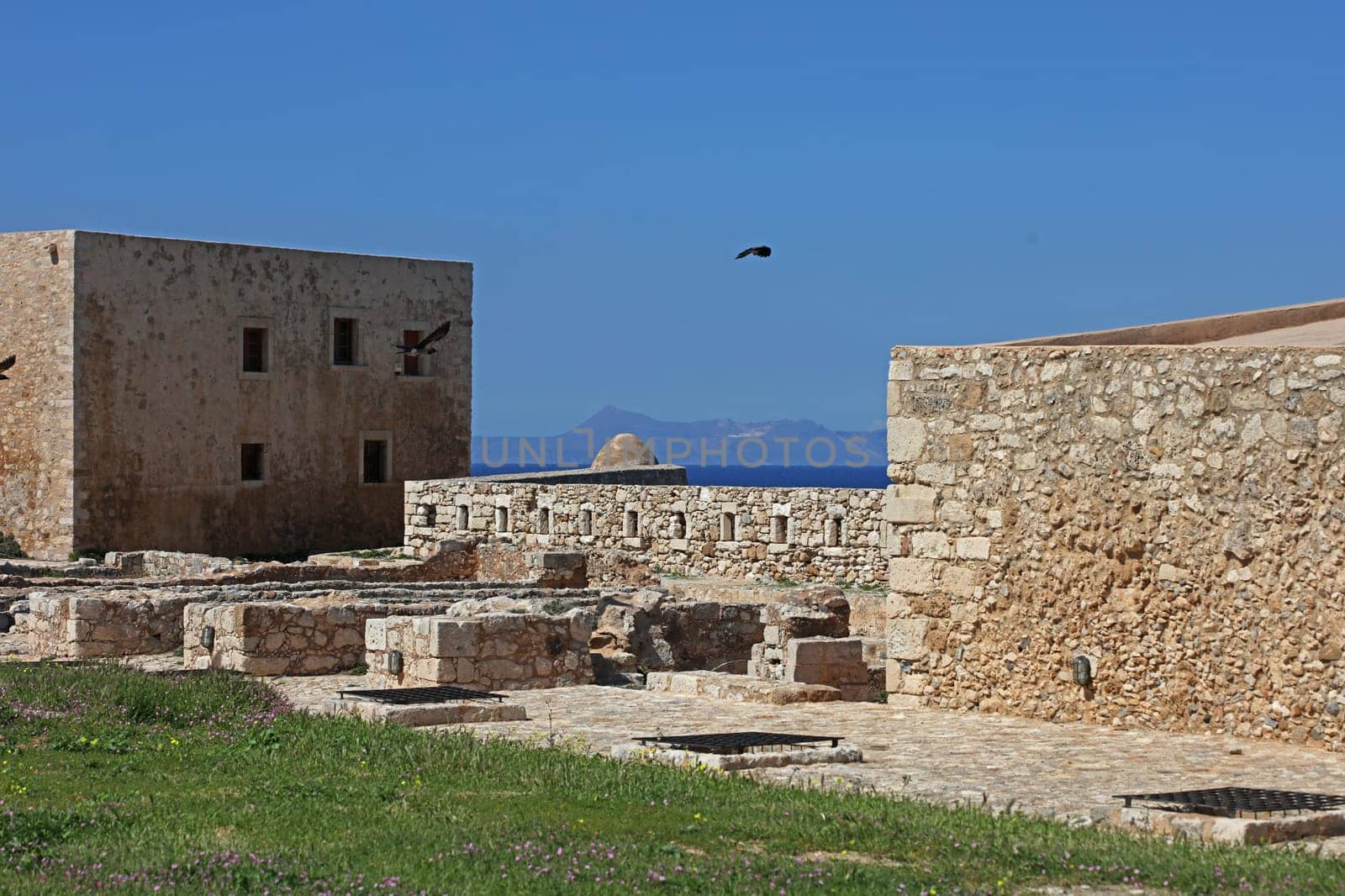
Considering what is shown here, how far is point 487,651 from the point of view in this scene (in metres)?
14.3

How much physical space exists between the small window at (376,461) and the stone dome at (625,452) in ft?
22.5

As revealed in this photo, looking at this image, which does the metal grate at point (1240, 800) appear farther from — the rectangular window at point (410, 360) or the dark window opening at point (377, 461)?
the rectangular window at point (410, 360)

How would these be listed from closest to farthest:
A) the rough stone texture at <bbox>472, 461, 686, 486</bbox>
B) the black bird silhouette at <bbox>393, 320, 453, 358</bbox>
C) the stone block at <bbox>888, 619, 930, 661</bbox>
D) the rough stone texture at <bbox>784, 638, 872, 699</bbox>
→ the stone block at <bbox>888, 619, 930, 661</bbox>
the rough stone texture at <bbox>784, 638, 872, 699</bbox>
the rough stone texture at <bbox>472, 461, 686, 486</bbox>
the black bird silhouette at <bbox>393, 320, 453, 358</bbox>

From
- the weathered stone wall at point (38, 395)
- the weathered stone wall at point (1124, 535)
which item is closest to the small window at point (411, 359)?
the weathered stone wall at point (38, 395)

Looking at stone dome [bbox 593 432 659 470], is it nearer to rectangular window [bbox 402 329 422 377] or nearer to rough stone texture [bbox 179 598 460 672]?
rectangular window [bbox 402 329 422 377]

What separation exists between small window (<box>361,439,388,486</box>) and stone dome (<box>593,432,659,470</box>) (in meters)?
→ 6.87

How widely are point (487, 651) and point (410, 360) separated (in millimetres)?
26125

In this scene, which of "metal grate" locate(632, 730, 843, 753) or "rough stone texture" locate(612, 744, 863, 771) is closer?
"rough stone texture" locate(612, 744, 863, 771)

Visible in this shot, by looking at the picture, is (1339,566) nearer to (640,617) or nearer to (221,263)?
(640,617)

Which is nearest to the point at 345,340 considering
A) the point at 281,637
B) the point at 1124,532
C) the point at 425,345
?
the point at 425,345

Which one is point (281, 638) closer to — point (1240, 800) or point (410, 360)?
point (1240, 800)

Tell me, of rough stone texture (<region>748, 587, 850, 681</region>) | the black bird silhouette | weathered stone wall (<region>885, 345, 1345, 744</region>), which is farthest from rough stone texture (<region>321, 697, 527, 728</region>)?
the black bird silhouette

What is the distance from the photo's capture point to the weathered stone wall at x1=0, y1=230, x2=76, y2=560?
112ft

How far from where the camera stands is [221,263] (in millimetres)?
36469
